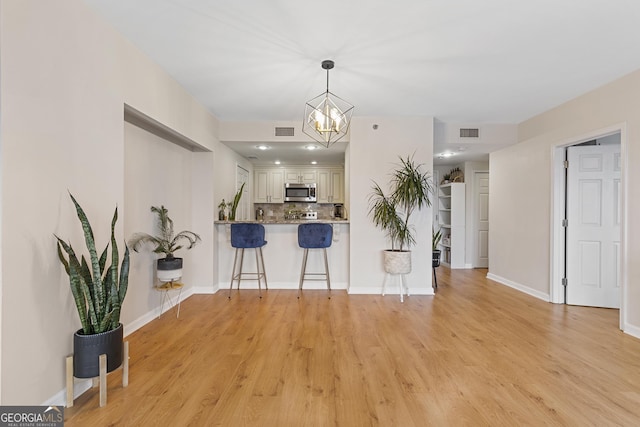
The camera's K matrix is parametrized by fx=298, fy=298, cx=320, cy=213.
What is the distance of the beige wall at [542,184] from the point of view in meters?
2.91

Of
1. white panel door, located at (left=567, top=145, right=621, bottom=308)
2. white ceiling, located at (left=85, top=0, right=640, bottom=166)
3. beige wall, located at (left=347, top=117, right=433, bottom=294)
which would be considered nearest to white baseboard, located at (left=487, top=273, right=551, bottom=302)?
white panel door, located at (left=567, top=145, right=621, bottom=308)

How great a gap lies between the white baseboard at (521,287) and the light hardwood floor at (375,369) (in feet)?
1.42

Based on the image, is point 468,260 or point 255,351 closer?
point 255,351

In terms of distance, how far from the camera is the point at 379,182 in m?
4.32

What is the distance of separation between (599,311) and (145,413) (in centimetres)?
478

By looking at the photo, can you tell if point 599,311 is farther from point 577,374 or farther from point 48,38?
point 48,38

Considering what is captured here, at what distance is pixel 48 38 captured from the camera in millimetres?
1689

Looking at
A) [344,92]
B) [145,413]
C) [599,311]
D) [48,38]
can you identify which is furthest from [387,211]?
[48,38]

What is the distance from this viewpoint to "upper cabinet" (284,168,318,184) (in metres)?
6.82

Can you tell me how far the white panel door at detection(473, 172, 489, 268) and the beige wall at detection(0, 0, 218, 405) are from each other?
6434 millimetres

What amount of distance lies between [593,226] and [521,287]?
1.30 meters

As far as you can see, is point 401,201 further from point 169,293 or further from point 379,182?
point 169,293

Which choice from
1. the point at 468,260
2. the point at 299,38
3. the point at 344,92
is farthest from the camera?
the point at 468,260

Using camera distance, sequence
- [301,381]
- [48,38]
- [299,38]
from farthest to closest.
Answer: [299,38], [301,381], [48,38]
